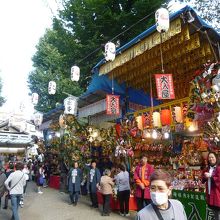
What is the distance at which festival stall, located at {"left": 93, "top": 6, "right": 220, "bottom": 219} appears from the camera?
7672 mm

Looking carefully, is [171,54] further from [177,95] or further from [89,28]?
[89,28]

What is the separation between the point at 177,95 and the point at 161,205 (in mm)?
10083

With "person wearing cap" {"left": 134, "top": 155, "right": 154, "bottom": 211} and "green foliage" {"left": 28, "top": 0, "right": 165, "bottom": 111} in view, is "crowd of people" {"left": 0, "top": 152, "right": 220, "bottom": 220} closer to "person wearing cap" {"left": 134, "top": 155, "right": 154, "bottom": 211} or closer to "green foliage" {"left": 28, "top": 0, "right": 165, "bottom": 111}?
"person wearing cap" {"left": 134, "top": 155, "right": 154, "bottom": 211}

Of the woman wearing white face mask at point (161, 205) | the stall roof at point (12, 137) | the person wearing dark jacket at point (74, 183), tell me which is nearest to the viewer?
the woman wearing white face mask at point (161, 205)

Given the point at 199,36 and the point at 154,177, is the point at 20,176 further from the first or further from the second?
the point at 154,177

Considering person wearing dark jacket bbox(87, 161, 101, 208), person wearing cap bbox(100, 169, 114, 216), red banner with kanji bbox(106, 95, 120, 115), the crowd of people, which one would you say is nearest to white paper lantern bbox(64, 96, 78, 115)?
the crowd of people

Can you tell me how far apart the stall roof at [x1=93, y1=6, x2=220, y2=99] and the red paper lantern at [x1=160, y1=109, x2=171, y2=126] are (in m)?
1.29

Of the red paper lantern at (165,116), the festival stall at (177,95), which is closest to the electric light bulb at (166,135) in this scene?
the festival stall at (177,95)

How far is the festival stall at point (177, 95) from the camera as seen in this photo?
7672 millimetres

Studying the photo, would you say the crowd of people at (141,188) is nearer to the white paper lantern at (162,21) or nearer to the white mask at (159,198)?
the white mask at (159,198)

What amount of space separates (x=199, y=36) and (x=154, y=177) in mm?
6050

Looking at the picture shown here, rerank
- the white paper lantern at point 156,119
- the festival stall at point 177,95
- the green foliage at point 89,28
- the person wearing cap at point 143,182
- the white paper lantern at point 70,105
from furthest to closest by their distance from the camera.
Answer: the green foliage at point 89,28 < the white paper lantern at point 70,105 < the white paper lantern at point 156,119 < the person wearing cap at point 143,182 < the festival stall at point 177,95

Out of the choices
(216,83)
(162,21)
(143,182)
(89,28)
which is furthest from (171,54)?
(89,28)

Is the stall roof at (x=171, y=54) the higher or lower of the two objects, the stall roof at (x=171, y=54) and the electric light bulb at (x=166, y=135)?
the higher
